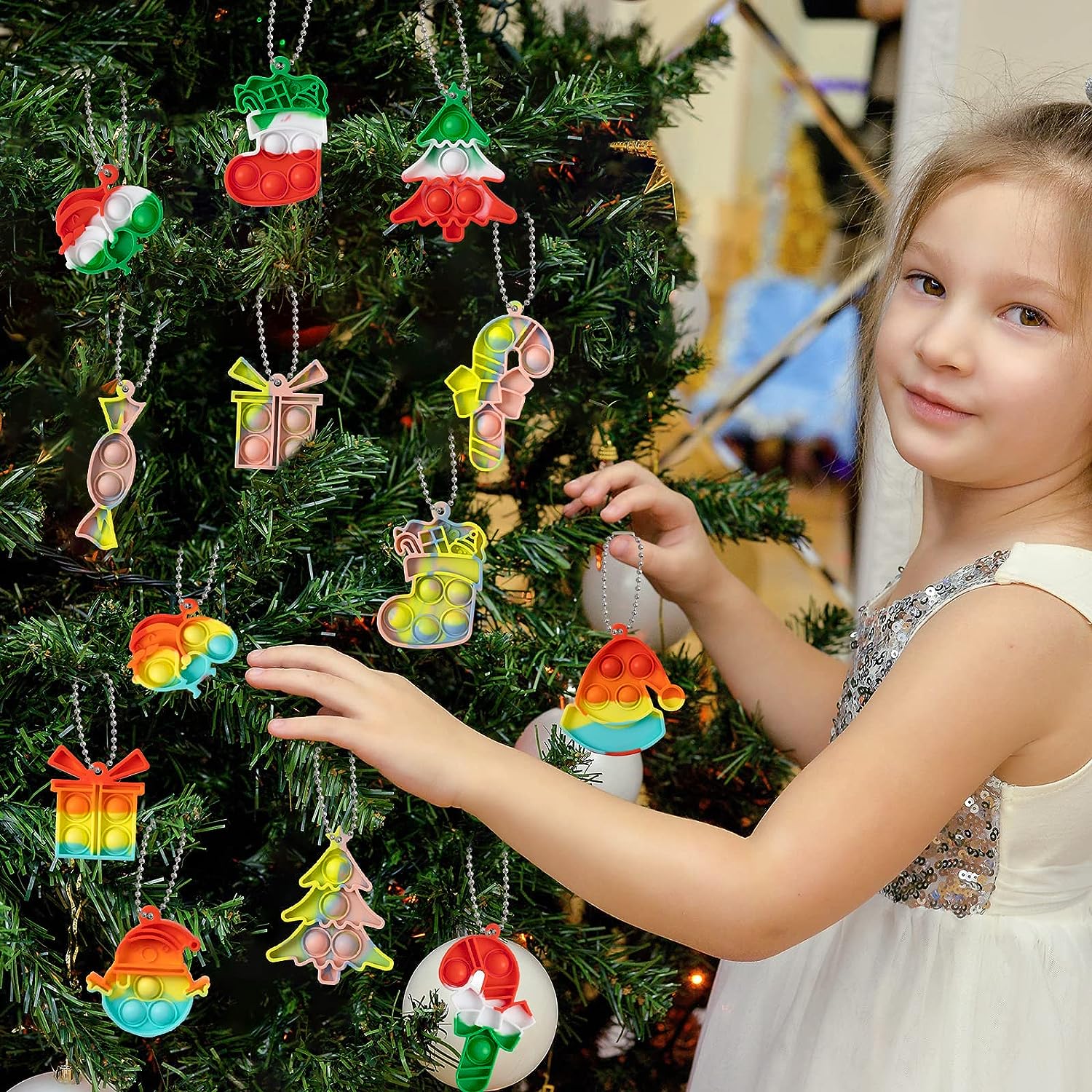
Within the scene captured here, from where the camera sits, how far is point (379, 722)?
0.56 m

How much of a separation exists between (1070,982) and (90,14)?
0.79m

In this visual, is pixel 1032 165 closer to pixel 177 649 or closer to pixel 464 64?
pixel 464 64

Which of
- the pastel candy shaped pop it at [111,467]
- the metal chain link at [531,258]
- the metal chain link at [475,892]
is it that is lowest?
the metal chain link at [475,892]

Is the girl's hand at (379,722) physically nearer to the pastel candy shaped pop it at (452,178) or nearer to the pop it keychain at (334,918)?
the pop it keychain at (334,918)

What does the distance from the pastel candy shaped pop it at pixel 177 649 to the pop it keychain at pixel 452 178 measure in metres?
0.23

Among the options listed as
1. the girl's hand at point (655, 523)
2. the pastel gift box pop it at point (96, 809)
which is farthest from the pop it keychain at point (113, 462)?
the girl's hand at point (655, 523)

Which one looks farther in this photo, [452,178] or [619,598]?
[619,598]

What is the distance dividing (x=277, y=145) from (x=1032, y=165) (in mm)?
417

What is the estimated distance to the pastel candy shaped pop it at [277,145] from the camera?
1.98 feet

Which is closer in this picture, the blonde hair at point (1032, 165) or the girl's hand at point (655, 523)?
the blonde hair at point (1032, 165)

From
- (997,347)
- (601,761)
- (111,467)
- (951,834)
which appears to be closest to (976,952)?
(951,834)

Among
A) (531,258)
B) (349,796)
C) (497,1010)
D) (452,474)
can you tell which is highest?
(531,258)

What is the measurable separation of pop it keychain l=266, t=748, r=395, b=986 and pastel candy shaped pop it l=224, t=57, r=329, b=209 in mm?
291

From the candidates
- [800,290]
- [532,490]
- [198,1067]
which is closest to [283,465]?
[532,490]
